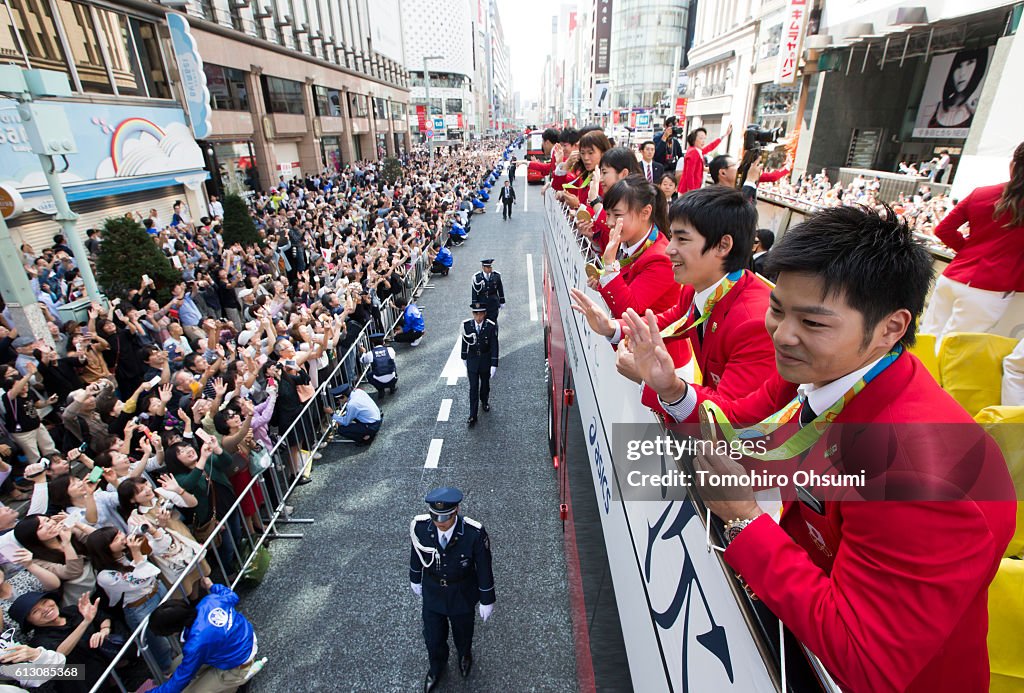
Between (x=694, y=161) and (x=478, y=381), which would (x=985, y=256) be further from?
(x=478, y=381)

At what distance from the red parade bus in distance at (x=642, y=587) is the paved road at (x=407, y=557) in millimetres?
600

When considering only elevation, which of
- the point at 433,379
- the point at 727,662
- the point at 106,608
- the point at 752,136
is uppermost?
the point at 752,136

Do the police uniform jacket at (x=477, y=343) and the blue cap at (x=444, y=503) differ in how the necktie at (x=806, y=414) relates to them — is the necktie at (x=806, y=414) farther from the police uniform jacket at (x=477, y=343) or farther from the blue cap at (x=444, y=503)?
the police uniform jacket at (x=477, y=343)

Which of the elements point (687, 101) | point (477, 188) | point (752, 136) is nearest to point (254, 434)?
point (752, 136)

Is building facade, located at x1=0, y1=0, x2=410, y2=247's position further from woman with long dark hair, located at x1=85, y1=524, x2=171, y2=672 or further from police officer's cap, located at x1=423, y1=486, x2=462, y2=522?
police officer's cap, located at x1=423, y1=486, x2=462, y2=522

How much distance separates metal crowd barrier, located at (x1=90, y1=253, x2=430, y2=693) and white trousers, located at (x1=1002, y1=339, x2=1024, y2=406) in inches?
241

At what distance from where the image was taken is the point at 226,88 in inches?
947

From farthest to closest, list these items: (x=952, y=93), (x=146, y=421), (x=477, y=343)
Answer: (x=952, y=93) < (x=477, y=343) < (x=146, y=421)

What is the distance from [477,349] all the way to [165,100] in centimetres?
1908

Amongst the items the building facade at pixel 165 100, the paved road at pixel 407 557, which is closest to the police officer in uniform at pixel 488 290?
the paved road at pixel 407 557

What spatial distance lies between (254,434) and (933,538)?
22.5ft

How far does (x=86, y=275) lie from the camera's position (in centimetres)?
904

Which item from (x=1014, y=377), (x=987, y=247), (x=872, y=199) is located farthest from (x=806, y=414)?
(x=872, y=199)

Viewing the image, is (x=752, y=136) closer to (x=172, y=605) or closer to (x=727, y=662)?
(x=727, y=662)
